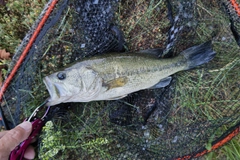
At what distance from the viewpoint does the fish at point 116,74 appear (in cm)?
237

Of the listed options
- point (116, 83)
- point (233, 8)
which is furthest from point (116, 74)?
point (233, 8)

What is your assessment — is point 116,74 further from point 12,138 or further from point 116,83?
point 12,138

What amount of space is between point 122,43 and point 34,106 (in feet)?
3.53

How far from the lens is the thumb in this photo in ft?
7.10

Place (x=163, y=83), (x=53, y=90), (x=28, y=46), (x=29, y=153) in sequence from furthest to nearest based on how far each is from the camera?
(x=163, y=83) < (x=29, y=153) < (x=28, y=46) < (x=53, y=90)

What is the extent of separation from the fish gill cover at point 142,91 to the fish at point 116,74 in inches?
6.8

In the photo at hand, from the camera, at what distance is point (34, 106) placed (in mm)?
2672

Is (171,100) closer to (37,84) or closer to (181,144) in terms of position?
(181,144)

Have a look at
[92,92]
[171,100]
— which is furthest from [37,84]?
[171,100]

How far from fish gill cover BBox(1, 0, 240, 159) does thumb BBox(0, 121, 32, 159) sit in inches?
10.1

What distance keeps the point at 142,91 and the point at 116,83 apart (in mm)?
526

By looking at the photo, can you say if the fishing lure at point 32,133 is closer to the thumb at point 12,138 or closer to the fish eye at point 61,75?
the thumb at point 12,138

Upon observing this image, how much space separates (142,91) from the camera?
2902mm

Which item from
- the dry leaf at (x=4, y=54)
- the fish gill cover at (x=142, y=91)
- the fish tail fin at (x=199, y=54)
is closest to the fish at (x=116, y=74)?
the fish tail fin at (x=199, y=54)
